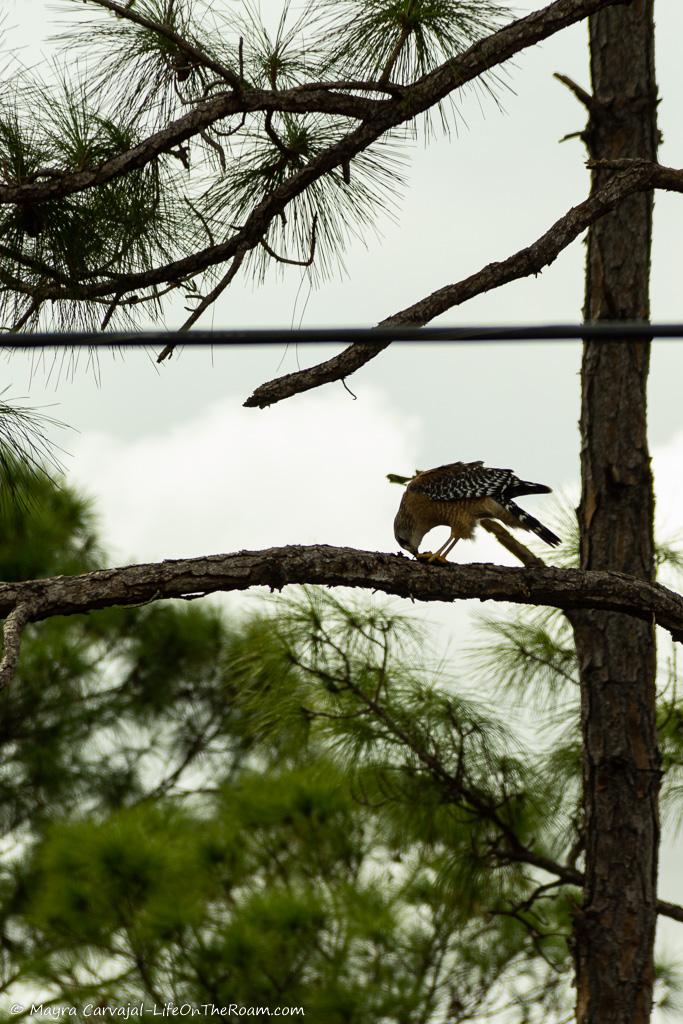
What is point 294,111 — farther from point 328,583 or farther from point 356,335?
point 356,335

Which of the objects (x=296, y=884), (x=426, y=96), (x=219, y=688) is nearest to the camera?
(x=426, y=96)

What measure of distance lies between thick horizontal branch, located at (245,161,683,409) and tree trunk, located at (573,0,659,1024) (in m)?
0.93

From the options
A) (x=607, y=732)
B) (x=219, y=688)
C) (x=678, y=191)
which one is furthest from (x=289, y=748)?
(x=219, y=688)

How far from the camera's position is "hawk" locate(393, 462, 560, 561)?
4.19 meters

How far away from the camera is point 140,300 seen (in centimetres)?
363

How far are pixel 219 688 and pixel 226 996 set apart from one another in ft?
12.8

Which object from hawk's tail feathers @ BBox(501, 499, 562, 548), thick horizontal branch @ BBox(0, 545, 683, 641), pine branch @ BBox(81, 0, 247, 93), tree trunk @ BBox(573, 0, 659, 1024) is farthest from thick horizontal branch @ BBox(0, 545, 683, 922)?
pine branch @ BBox(81, 0, 247, 93)

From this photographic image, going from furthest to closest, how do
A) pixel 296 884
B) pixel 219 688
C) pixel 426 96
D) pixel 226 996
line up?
1. pixel 219 688
2. pixel 296 884
3. pixel 226 996
4. pixel 426 96

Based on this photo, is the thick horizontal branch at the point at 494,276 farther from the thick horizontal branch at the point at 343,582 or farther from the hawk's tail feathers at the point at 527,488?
the hawk's tail feathers at the point at 527,488

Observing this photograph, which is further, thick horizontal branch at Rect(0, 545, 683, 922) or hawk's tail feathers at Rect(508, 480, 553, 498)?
hawk's tail feathers at Rect(508, 480, 553, 498)

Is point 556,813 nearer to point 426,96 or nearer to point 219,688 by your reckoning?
point 426,96

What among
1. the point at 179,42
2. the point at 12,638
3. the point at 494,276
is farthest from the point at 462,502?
the point at 12,638

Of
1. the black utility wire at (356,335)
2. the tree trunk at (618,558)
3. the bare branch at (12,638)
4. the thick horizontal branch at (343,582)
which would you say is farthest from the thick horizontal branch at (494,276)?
the black utility wire at (356,335)

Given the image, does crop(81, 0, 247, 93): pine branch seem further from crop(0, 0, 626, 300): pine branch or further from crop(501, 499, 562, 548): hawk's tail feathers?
crop(501, 499, 562, 548): hawk's tail feathers
